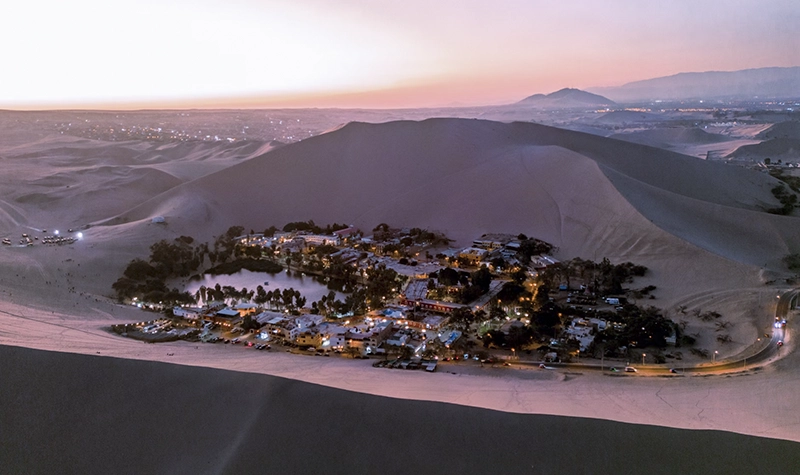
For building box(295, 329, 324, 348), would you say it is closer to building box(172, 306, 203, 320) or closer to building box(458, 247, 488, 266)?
building box(172, 306, 203, 320)

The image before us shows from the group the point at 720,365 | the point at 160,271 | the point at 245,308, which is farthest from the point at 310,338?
the point at 720,365

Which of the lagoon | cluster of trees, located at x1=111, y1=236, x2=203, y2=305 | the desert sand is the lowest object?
the lagoon

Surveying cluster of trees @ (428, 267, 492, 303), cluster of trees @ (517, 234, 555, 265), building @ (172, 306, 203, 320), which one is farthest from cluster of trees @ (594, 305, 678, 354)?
building @ (172, 306, 203, 320)

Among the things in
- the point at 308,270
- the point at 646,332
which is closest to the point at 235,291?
the point at 308,270

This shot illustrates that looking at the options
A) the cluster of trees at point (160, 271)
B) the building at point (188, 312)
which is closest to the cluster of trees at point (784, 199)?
the building at point (188, 312)

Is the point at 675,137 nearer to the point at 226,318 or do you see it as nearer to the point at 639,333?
the point at 639,333

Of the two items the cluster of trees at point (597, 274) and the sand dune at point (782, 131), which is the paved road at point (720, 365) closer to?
the cluster of trees at point (597, 274)
